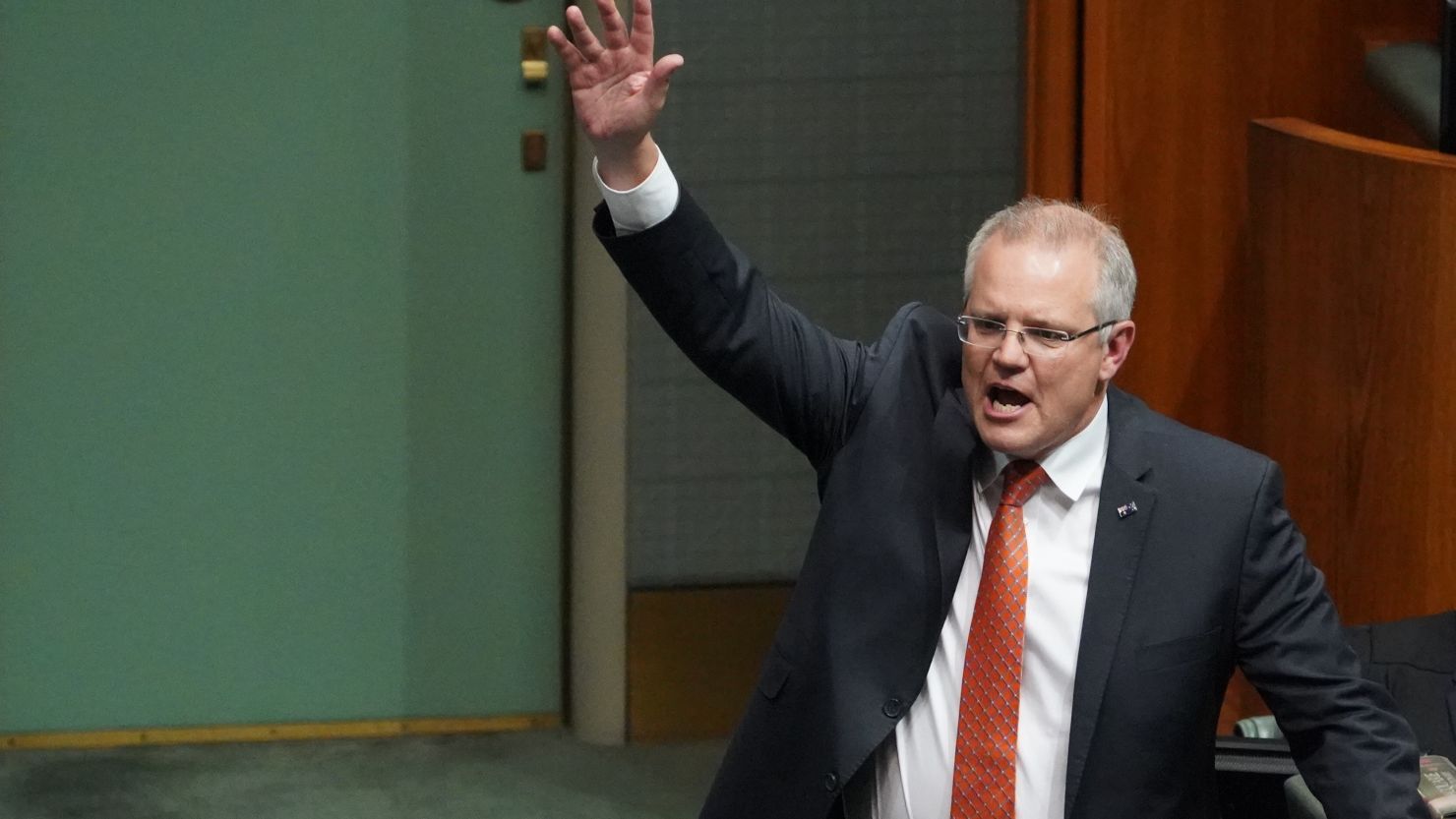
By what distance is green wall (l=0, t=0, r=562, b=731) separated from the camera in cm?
380

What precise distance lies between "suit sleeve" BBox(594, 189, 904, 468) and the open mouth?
0.49ft

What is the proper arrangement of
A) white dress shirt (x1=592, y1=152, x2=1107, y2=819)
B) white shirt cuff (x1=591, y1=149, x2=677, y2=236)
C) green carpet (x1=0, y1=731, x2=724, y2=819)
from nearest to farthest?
white shirt cuff (x1=591, y1=149, x2=677, y2=236), white dress shirt (x1=592, y1=152, x2=1107, y2=819), green carpet (x1=0, y1=731, x2=724, y2=819)

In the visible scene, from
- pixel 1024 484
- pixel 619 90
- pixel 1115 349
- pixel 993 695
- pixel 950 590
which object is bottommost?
pixel 993 695

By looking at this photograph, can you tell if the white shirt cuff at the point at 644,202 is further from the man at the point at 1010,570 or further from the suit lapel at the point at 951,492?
the suit lapel at the point at 951,492

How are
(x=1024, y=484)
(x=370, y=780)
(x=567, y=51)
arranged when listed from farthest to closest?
1. (x=370, y=780)
2. (x=1024, y=484)
3. (x=567, y=51)

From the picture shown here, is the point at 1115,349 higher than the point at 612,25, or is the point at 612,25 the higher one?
the point at 612,25

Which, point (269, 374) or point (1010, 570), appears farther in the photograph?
point (269, 374)

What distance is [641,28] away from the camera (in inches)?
77.0

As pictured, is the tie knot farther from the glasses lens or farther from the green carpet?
the green carpet

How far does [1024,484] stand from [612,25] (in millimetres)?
653

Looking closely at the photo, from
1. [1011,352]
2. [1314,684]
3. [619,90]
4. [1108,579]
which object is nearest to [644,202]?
[619,90]

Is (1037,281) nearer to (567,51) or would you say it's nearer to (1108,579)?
(1108,579)

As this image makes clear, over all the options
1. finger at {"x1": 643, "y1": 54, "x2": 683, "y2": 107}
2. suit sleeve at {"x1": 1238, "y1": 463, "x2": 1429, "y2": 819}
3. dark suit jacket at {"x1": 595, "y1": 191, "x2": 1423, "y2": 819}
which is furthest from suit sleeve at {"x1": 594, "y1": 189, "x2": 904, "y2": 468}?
suit sleeve at {"x1": 1238, "y1": 463, "x2": 1429, "y2": 819}

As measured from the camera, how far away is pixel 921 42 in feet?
12.6
